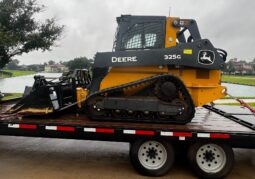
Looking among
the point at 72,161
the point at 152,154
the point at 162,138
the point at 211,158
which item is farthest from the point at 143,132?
the point at 72,161

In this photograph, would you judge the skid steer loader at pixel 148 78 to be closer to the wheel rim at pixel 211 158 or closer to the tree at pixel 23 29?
the wheel rim at pixel 211 158

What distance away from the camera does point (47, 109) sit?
5.98 m

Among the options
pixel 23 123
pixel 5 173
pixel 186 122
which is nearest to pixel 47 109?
pixel 23 123

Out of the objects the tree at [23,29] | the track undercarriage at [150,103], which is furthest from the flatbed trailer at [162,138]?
the tree at [23,29]

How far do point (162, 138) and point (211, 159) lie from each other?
889 millimetres

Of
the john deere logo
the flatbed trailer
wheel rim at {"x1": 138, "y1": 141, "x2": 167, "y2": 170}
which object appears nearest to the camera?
the flatbed trailer

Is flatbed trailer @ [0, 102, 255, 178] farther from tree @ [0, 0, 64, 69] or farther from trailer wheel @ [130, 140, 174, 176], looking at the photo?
tree @ [0, 0, 64, 69]

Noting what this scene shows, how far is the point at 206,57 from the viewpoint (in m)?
5.75

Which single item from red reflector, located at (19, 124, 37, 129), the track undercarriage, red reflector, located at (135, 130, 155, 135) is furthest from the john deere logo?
red reflector, located at (19, 124, 37, 129)

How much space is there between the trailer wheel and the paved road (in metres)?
0.16

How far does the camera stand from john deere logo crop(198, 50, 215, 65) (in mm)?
5727

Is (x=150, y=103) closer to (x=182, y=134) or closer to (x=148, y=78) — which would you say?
(x=148, y=78)

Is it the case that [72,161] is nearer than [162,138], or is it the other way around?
[162,138]

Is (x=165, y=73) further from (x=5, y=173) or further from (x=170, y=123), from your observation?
(x=5, y=173)
